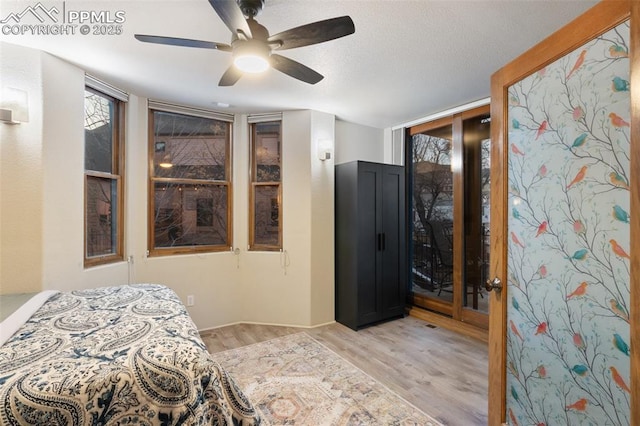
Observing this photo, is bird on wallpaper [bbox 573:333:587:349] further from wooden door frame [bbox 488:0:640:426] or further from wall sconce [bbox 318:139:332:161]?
wall sconce [bbox 318:139:332:161]

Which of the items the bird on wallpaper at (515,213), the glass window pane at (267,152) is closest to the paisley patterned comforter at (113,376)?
the bird on wallpaper at (515,213)

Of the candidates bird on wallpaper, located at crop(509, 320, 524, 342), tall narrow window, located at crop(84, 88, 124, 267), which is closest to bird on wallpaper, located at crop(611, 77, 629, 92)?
bird on wallpaper, located at crop(509, 320, 524, 342)

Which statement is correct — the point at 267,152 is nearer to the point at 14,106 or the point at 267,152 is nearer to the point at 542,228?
the point at 14,106

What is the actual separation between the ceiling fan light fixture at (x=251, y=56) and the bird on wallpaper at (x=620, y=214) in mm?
1791

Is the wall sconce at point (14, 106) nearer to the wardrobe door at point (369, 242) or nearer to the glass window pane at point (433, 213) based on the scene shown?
the wardrobe door at point (369, 242)

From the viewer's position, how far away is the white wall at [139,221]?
7.28ft

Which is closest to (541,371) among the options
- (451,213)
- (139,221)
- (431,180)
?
(451,213)

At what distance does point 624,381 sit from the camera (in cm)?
112

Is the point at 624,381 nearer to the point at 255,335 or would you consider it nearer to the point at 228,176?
the point at 255,335

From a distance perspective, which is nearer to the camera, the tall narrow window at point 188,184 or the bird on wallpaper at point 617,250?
the bird on wallpaper at point 617,250

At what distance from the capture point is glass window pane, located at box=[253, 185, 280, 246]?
383 centimetres

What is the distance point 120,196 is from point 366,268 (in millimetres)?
2807

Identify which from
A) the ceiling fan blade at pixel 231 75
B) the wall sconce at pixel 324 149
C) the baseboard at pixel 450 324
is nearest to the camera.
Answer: the ceiling fan blade at pixel 231 75

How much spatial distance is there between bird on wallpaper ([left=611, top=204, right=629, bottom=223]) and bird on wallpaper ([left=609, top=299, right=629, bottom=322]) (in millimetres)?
310
